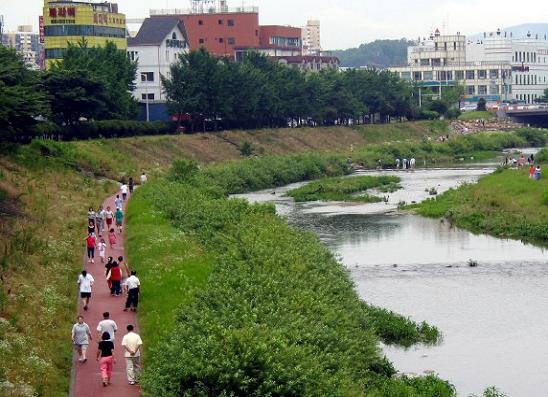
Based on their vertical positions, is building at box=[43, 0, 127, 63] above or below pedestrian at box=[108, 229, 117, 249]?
above

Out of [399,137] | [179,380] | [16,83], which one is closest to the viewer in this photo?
[179,380]

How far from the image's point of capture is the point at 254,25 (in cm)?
16812

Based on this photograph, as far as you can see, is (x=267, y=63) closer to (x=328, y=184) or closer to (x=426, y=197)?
(x=328, y=184)

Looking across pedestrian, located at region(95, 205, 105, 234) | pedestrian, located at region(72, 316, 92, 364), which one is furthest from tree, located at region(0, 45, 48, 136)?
pedestrian, located at region(72, 316, 92, 364)

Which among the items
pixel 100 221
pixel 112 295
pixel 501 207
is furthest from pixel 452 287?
pixel 501 207

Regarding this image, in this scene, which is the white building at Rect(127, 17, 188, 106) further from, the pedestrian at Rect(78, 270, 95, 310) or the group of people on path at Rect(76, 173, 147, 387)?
the pedestrian at Rect(78, 270, 95, 310)

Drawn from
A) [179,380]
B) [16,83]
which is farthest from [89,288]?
[16,83]

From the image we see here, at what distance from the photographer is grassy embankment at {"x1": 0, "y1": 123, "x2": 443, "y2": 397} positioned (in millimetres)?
28859

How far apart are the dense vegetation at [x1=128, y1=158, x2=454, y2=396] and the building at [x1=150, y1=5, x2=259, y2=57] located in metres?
116

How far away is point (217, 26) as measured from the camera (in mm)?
165625

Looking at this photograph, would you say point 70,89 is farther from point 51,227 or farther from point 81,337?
point 81,337

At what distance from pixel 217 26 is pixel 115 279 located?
434 ft

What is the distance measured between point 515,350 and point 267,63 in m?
95.1

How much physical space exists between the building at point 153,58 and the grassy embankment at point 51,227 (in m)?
14.8
